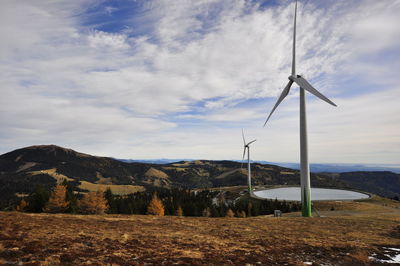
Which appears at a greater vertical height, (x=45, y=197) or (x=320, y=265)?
(x=320, y=265)

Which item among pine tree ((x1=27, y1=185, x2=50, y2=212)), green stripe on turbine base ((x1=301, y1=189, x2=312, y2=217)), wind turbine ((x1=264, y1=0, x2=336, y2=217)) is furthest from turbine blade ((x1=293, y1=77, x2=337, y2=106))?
pine tree ((x1=27, y1=185, x2=50, y2=212))

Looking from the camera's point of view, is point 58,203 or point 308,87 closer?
point 308,87

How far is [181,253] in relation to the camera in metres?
16.3

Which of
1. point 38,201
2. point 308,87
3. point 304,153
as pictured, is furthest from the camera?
point 38,201

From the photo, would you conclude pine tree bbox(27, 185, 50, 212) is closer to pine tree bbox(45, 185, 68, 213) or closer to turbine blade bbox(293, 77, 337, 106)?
pine tree bbox(45, 185, 68, 213)

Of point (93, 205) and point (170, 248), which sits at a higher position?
point (170, 248)

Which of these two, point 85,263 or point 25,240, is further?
point 25,240

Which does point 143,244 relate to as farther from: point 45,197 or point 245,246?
point 45,197

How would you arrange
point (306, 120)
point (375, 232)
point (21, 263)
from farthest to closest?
point (306, 120) → point (375, 232) → point (21, 263)

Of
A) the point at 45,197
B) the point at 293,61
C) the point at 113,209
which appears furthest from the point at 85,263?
the point at 113,209

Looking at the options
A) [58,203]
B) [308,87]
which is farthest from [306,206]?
[58,203]

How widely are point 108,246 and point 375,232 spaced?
31131mm

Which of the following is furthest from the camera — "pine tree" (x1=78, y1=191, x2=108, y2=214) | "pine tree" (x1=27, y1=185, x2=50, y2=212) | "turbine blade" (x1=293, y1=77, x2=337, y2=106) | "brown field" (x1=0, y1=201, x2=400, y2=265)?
"pine tree" (x1=78, y1=191, x2=108, y2=214)

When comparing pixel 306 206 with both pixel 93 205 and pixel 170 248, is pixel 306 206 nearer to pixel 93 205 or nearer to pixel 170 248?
pixel 170 248
